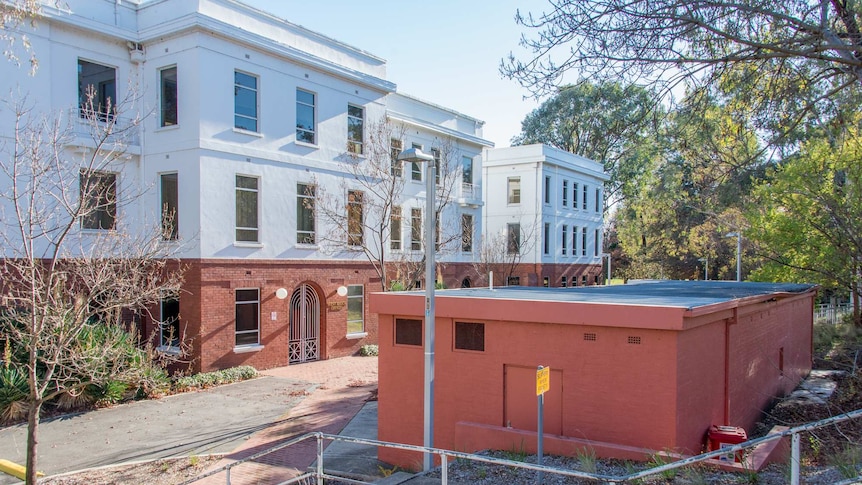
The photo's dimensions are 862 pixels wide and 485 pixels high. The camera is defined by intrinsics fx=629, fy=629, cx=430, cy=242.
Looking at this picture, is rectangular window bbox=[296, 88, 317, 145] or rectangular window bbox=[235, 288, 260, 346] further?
rectangular window bbox=[296, 88, 317, 145]

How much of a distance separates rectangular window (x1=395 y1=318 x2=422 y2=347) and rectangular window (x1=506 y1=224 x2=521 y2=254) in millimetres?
23160

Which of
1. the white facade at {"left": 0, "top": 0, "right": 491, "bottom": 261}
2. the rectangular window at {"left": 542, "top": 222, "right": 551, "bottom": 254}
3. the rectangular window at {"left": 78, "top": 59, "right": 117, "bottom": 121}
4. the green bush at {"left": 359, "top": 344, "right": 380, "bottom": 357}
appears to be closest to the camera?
the white facade at {"left": 0, "top": 0, "right": 491, "bottom": 261}

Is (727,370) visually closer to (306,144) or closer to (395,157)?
(306,144)

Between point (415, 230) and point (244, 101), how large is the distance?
9504mm

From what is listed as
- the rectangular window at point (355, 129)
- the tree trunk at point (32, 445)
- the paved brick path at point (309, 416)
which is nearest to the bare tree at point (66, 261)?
the tree trunk at point (32, 445)

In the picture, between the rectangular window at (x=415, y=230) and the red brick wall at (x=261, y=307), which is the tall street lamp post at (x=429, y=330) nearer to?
the red brick wall at (x=261, y=307)

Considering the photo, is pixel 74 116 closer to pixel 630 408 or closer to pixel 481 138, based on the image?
pixel 630 408

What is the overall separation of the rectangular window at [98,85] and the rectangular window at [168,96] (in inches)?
50.7

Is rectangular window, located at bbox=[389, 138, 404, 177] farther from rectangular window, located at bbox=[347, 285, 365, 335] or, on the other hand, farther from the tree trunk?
the tree trunk

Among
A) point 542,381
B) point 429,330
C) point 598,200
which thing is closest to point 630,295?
point 429,330

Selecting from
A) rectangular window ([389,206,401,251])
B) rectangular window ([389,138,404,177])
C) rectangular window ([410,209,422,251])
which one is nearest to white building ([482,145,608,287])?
rectangular window ([410,209,422,251])

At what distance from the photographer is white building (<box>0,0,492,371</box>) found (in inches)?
705

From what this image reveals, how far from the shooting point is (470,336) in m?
10.9

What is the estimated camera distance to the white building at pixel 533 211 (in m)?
37.2
